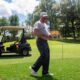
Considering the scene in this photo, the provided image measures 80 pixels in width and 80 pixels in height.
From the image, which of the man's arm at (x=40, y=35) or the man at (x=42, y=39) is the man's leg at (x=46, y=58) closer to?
the man at (x=42, y=39)

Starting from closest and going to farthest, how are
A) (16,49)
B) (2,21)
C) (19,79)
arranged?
(19,79), (16,49), (2,21)

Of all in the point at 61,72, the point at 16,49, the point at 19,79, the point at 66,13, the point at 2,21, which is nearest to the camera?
the point at 19,79

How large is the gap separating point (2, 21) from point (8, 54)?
116 meters

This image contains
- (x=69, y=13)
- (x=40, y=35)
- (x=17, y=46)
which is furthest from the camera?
(x=69, y=13)

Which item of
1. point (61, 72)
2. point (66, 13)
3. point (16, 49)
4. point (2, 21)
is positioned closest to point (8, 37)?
point (16, 49)

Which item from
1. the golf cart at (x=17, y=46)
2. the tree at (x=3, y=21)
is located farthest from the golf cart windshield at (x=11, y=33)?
the tree at (x=3, y=21)

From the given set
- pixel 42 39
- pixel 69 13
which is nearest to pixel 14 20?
pixel 69 13

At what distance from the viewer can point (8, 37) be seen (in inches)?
834

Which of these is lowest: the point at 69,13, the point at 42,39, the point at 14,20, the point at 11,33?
the point at 14,20

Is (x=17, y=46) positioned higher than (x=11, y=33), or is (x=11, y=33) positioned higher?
(x=11, y=33)

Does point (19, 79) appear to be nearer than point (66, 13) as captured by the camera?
Yes

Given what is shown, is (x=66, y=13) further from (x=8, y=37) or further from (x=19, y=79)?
(x=19, y=79)

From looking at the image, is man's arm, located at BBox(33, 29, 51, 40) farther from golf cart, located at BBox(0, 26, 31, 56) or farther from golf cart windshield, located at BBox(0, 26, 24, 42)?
golf cart windshield, located at BBox(0, 26, 24, 42)

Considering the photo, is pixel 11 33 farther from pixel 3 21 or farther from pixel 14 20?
pixel 3 21
